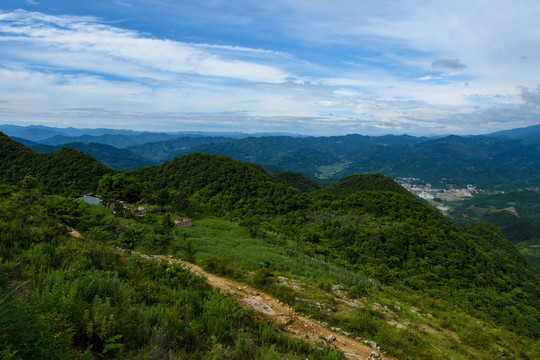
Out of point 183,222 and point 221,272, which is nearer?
point 221,272

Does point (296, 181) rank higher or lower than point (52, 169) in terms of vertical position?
lower

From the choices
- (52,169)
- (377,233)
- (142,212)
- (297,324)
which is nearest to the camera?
(297,324)

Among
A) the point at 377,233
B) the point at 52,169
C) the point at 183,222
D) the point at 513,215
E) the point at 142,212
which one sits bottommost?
the point at 513,215

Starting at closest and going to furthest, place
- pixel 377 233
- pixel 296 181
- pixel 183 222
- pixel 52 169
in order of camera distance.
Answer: pixel 183 222 → pixel 377 233 → pixel 52 169 → pixel 296 181

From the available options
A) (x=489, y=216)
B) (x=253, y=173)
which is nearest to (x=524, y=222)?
(x=489, y=216)

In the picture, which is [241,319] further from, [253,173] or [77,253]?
[253,173]

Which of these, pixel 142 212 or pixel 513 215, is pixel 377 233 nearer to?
pixel 142 212

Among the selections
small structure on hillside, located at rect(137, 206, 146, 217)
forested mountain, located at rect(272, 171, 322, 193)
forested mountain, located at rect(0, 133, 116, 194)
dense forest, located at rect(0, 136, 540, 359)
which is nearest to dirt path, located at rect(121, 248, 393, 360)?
dense forest, located at rect(0, 136, 540, 359)

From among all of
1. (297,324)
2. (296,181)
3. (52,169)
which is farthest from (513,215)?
(52,169)
